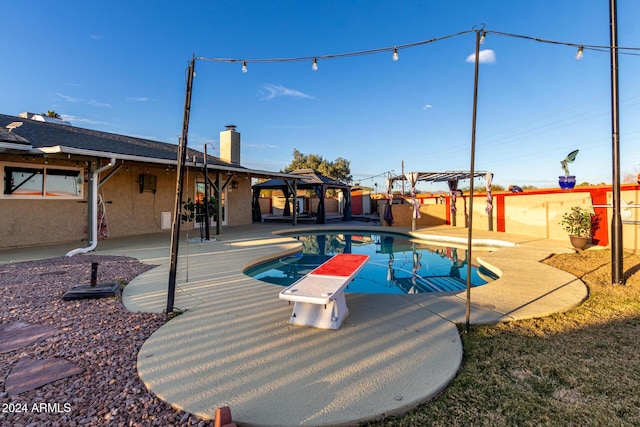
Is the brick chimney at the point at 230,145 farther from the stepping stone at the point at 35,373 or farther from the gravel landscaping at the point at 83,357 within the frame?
the stepping stone at the point at 35,373

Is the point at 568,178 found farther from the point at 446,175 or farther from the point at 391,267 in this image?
the point at 391,267

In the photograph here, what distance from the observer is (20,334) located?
277 cm

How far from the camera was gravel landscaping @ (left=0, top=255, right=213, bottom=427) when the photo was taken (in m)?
1.71

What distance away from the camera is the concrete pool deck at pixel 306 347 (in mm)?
1815

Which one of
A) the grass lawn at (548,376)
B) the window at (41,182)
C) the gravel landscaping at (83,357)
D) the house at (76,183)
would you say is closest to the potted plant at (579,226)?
the grass lawn at (548,376)

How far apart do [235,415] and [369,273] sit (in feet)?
16.8

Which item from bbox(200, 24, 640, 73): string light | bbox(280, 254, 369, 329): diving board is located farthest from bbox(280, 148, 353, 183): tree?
bbox(280, 254, 369, 329): diving board

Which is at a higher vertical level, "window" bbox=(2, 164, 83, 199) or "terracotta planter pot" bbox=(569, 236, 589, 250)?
"window" bbox=(2, 164, 83, 199)

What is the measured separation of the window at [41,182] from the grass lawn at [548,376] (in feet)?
33.1

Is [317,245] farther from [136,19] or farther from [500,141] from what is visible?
[500,141]

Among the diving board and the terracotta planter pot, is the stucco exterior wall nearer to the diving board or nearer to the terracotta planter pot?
the diving board

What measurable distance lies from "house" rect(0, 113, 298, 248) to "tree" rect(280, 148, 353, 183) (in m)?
22.3

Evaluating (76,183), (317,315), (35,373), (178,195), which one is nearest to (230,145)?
(76,183)

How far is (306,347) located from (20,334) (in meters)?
2.64
